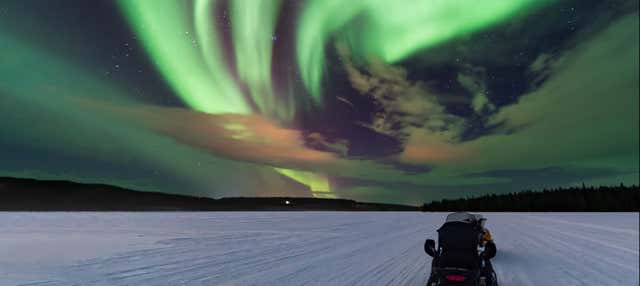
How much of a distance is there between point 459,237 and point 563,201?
11479cm

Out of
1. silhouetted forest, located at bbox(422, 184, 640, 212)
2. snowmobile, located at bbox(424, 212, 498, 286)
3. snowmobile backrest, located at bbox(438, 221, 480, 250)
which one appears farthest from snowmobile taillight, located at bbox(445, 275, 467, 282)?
silhouetted forest, located at bbox(422, 184, 640, 212)

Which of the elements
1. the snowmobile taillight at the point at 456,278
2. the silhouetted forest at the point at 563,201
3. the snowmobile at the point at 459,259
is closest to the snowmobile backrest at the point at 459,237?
the snowmobile at the point at 459,259

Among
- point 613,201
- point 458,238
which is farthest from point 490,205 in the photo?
point 458,238

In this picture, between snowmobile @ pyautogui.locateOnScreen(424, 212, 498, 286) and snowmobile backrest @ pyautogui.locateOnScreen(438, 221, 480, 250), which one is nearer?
snowmobile @ pyautogui.locateOnScreen(424, 212, 498, 286)

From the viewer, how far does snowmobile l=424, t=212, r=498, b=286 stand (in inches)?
276

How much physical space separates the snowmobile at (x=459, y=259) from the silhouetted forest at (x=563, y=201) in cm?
10540

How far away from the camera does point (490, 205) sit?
13400cm

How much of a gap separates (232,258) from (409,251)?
6199mm

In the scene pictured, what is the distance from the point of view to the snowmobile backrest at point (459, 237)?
7.47m

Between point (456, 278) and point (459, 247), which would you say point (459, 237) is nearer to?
point (459, 247)

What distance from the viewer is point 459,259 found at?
287 inches

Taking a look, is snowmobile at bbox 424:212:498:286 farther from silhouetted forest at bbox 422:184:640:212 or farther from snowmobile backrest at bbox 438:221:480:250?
silhouetted forest at bbox 422:184:640:212

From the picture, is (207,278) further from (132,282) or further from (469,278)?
(469,278)

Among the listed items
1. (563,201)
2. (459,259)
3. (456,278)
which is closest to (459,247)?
(459,259)
